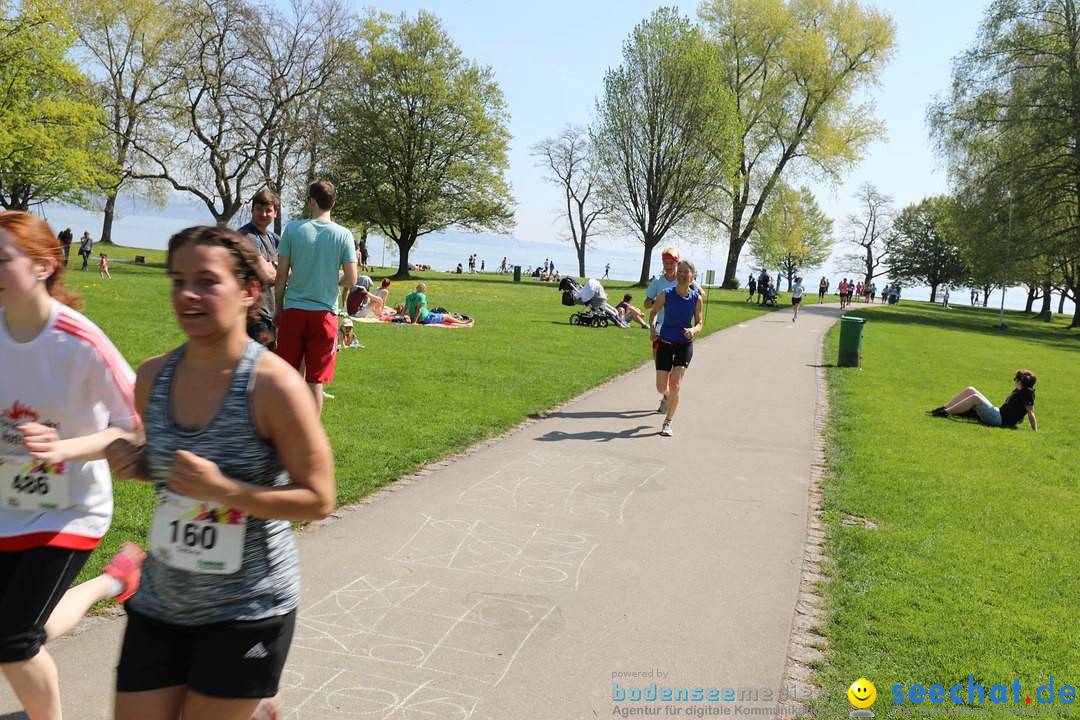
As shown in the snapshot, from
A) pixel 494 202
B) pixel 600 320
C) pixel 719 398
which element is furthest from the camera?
pixel 494 202

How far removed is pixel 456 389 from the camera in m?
11.3

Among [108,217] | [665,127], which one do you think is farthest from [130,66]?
[665,127]

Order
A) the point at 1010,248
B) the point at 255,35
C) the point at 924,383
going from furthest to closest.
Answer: the point at 1010,248, the point at 255,35, the point at 924,383

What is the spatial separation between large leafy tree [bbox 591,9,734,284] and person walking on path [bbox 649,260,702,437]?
1392 inches

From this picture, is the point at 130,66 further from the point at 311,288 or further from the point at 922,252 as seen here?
the point at 922,252

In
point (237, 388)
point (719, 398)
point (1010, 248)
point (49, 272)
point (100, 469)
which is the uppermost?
point (1010, 248)

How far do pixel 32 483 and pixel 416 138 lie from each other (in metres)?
45.0

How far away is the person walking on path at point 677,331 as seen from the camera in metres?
9.45

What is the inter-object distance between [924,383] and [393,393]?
11.5m

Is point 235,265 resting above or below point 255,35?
below

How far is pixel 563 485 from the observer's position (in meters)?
7.10

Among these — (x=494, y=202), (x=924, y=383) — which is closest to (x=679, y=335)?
(x=924, y=383)

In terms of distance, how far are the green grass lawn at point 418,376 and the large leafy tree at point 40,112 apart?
7266mm

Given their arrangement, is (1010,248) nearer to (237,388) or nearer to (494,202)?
(494,202)
